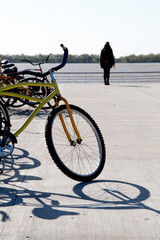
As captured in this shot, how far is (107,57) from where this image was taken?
17.5 m

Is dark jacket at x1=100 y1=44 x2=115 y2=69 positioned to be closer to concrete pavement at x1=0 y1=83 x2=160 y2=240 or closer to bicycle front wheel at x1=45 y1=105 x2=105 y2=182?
concrete pavement at x1=0 y1=83 x2=160 y2=240

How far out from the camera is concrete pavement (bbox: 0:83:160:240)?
3.03 meters

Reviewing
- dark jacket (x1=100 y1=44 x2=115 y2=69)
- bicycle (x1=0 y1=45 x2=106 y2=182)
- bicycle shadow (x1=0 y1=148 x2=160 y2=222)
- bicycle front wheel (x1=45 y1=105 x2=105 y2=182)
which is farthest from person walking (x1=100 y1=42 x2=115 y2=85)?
bicycle shadow (x1=0 y1=148 x2=160 y2=222)

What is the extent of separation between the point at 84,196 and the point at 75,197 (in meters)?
0.09

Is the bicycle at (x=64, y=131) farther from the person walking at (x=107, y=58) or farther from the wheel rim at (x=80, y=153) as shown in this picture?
the person walking at (x=107, y=58)

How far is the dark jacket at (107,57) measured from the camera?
57.4 ft

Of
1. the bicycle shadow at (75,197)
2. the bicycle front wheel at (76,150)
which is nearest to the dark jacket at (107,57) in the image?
the bicycle front wheel at (76,150)

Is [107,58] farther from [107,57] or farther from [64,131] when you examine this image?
[64,131]

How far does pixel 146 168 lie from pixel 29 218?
179cm

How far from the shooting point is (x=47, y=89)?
9594 millimetres

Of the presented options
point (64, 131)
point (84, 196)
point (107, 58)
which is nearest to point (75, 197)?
point (84, 196)

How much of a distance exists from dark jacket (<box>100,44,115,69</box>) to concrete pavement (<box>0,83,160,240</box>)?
11483mm

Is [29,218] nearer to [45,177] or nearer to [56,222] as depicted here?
[56,222]

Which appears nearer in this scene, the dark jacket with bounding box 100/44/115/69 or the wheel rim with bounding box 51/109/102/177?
the wheel rim with bounding box 51/109/102/177
